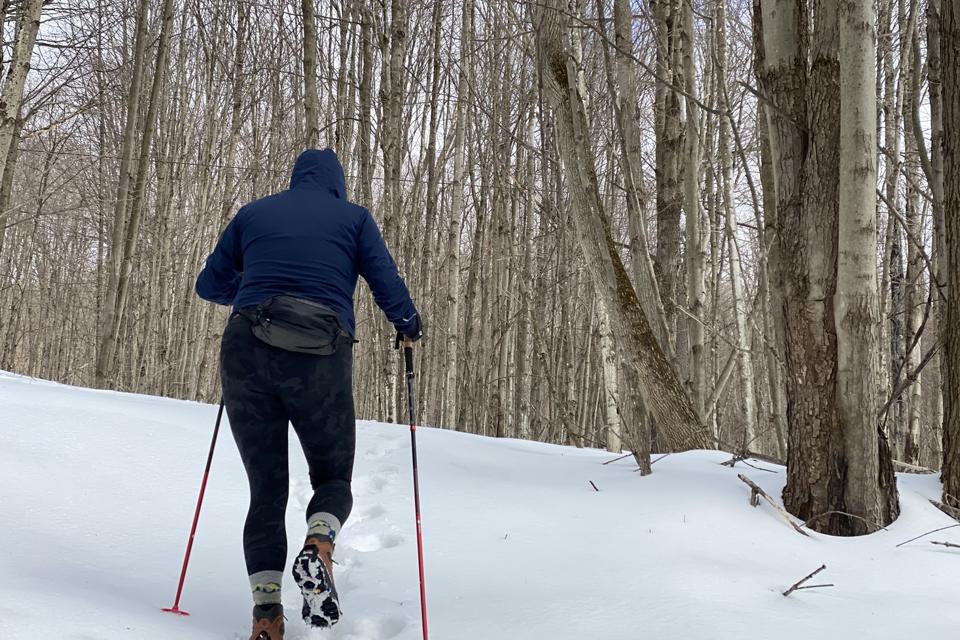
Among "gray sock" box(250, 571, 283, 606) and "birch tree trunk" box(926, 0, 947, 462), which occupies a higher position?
"birch tree trunk" box(926, 0, 947, 462)

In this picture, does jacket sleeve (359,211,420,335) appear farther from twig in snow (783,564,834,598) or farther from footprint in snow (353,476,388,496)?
footprint in snow (353,476,388,496)

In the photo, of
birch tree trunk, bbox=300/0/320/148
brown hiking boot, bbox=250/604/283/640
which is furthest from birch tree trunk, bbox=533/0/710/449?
birch tree trunk, bbox=300/0/320/148

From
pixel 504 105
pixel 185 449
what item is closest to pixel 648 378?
pixel 185 449

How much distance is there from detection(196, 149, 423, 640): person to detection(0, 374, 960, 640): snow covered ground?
1.21 ft

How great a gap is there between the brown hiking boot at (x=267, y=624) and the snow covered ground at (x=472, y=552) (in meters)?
0.21

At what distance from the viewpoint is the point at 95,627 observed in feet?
6.55

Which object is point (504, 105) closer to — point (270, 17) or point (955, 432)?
point (270, 17)

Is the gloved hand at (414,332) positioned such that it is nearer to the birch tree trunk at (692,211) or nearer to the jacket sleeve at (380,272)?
the jacket sleeve at (380,272)

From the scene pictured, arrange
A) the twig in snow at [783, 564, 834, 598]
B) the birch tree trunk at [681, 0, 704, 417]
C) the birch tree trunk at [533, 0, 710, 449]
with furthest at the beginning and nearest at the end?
the birch tree trunk at [681, 0, 704, 417], the birch tree trunk at [533, 0, 710, 449], the twig in snow at [783, 564, 834, 598]

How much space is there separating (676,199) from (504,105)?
4.56 metres

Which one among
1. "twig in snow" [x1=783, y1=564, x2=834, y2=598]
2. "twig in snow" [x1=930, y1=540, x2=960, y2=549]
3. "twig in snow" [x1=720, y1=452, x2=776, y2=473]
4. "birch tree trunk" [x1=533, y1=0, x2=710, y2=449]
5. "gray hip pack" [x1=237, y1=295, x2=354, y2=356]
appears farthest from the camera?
"birch tree trunk" [x1=533, y1=0, x2=710, y2=449]

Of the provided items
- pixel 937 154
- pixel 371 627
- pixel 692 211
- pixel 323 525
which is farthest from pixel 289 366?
pixel 692 211

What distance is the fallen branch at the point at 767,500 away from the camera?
307cm

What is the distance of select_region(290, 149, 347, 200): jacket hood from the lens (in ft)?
8.85
